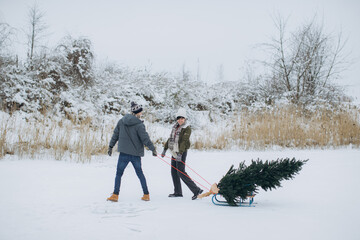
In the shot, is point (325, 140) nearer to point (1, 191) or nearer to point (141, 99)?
point (141, 99)

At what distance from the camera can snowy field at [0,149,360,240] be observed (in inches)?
107

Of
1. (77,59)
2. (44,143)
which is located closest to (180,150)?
(44,143)

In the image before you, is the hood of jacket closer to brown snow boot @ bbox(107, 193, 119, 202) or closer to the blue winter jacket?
the blue winter jacket

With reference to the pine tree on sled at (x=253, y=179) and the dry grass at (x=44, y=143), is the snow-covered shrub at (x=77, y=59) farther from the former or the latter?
the pine tree on sled at (x=253, y=179)

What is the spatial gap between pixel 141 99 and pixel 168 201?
8.94 metres

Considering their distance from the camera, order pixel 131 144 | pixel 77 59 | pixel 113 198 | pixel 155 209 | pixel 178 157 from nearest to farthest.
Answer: pixel 155 209 < pixel 113 198 < pixel 131 144 < pixel 178 157 < pixel 77 59

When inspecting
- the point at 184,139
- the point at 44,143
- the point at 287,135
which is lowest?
the point at 44,143

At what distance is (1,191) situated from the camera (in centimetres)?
414

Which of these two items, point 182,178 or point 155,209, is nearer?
point 155,209

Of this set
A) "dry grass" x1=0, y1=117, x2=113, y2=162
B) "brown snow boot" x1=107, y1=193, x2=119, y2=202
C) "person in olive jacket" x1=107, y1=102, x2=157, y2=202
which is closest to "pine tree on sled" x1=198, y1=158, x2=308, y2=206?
"person in olive jacket" x1=107, y1=102, x2=157, y2=202

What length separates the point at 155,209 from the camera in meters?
3.57

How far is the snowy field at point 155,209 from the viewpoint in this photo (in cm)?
271

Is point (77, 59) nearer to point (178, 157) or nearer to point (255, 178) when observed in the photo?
point (178, 157)

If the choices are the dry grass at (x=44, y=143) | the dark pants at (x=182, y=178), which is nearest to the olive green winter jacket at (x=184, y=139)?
the dark pants at (x=182, y=178)
